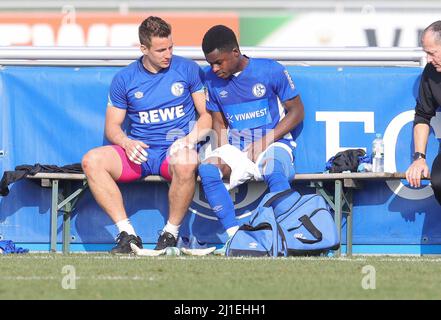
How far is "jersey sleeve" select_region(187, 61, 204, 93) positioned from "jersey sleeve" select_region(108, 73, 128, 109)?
518mm

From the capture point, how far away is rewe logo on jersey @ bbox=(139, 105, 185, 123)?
900 cm

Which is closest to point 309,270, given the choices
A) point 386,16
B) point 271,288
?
point 271,288

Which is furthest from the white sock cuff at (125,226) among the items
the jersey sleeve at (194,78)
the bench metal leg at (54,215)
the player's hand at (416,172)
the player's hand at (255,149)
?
the player's hand at (416,172)

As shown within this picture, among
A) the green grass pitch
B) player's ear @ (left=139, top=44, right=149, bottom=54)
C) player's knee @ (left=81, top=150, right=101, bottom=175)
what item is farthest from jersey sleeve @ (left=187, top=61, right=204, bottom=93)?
the green grass pitch

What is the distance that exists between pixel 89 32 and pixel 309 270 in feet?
41.4

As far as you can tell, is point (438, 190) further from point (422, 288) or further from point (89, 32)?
point (89, 32)

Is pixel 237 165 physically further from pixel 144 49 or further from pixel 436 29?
pixel 436 29

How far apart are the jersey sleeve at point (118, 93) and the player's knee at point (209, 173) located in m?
0.86

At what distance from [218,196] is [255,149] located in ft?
1.57

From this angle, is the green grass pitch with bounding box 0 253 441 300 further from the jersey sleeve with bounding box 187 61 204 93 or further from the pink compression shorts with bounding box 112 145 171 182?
the jersey sleeve with bounding box 187 61 204 93

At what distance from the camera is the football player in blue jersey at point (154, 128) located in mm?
8656
